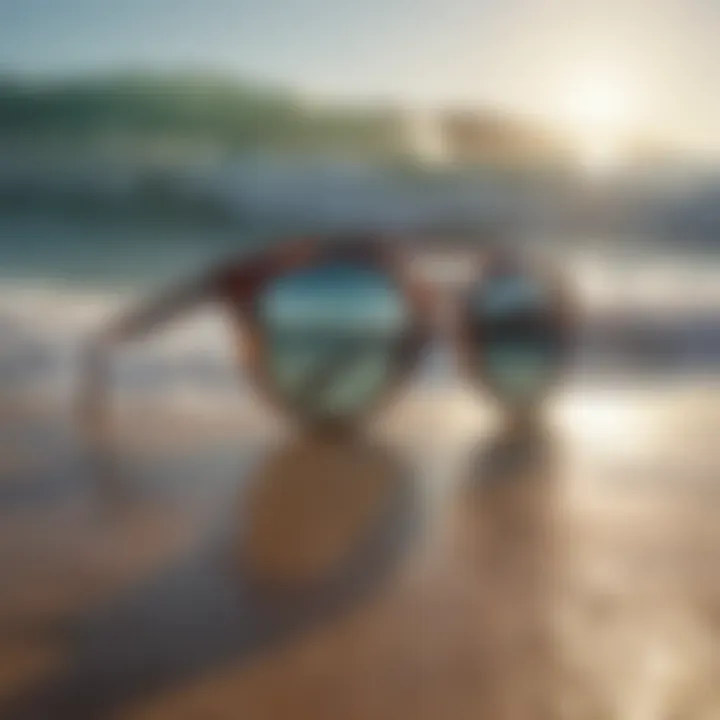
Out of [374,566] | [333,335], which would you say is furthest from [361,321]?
[374,566]

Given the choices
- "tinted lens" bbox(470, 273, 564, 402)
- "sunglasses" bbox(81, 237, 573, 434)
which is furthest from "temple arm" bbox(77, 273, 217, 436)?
"tinted lens" bbox(470, 273, 564, 402)

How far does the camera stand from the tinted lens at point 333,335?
40 centimetres

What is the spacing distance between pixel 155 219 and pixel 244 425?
9cm

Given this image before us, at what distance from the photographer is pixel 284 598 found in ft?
0.98

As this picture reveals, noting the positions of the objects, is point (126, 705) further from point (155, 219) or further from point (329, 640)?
point (155, 219)

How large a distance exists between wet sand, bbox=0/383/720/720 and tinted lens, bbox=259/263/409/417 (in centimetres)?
2

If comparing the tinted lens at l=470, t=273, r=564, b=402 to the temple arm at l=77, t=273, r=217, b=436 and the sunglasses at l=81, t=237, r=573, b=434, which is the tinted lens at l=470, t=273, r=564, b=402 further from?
the temple arm at l=77, t=273, r=217, b=436

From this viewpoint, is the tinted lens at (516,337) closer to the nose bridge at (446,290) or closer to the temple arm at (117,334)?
the nose bridge at (446,290)

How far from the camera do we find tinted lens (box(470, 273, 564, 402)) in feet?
1.37

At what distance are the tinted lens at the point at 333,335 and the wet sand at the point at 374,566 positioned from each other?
2cm

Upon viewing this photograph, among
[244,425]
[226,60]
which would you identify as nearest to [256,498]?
[244,425]

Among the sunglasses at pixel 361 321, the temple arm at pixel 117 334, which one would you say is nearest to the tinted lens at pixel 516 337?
the sunglasses at pixel 361 321

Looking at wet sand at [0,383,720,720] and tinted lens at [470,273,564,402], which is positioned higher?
tinted lens at [470,273,564,402]

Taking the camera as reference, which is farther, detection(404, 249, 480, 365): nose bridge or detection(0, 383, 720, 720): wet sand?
detection(404, 249, 480, 365): nose bridge
